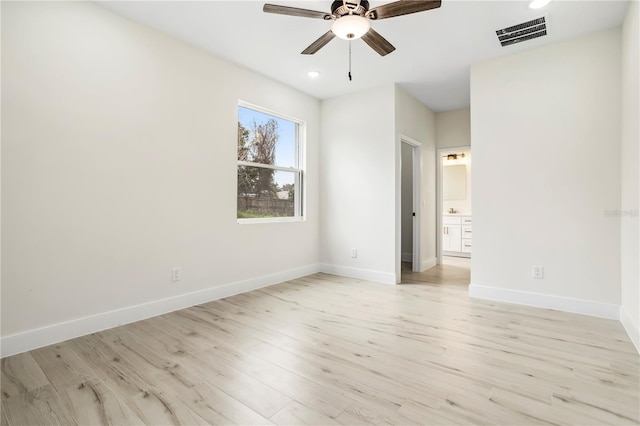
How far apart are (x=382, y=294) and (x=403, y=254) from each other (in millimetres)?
2548

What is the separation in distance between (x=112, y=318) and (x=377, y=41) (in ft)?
10.7

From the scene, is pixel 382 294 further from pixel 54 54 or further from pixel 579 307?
pixel 54 54

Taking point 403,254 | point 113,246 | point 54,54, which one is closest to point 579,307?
point 403,254

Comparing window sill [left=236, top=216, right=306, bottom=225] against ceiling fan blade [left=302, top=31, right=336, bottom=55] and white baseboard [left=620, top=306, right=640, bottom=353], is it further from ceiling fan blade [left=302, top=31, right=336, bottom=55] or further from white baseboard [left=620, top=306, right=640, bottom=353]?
white baseboard [left=620, top=306, right=640, bottom=353]

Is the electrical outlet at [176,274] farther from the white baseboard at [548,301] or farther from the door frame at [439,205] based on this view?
the door frame at [439,205]

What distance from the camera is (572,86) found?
3.13 metres

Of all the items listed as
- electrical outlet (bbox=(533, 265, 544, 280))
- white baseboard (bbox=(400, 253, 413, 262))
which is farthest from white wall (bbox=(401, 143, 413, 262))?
electrical outlet (bbox=(533, 265, 544, 280))

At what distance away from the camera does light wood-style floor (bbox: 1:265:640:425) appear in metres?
1.60

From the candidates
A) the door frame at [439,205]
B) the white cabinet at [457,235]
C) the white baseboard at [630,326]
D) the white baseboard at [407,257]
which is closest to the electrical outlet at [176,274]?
the white baseboard at [630,326]

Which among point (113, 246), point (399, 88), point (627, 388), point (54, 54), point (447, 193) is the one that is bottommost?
point (627, 388)

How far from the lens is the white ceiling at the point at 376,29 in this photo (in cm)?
265

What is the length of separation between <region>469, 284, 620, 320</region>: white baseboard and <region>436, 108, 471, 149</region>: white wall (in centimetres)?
286

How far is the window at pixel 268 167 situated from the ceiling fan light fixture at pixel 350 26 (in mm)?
1823

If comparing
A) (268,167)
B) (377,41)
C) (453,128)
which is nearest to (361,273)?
(268,167)
